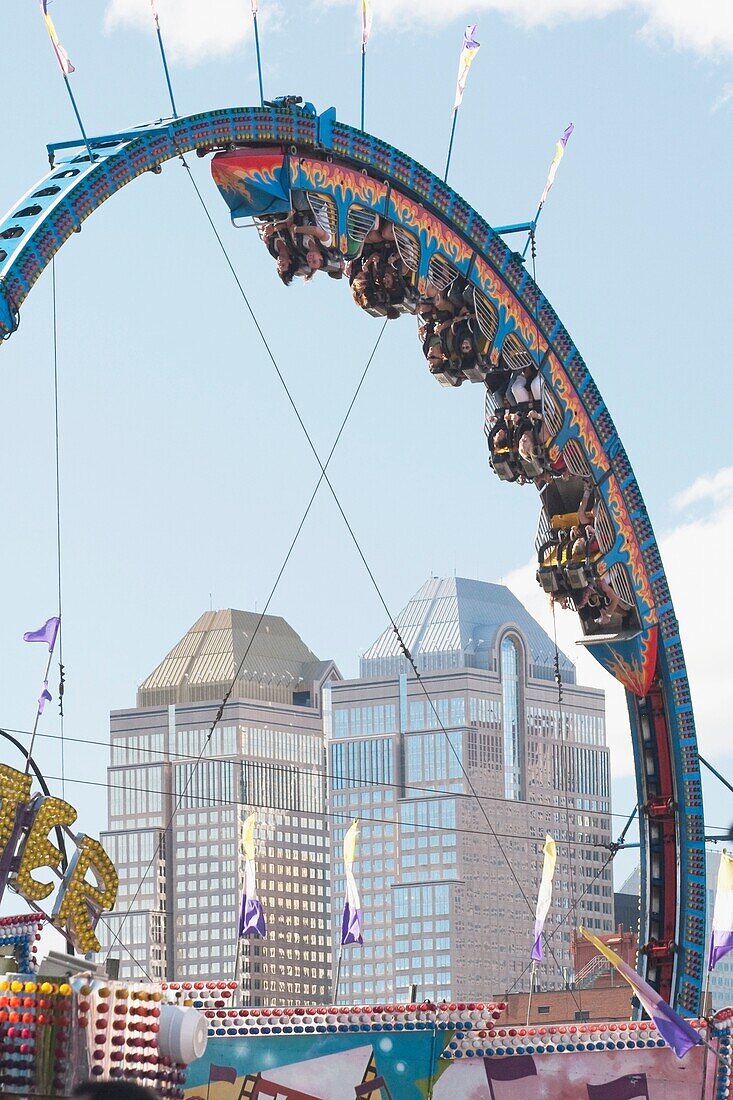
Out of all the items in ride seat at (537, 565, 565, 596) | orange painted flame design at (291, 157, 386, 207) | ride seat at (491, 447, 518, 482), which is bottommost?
ride seat at (537, 565, 565, 596)

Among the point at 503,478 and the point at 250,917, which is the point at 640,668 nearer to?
the point at 503,478

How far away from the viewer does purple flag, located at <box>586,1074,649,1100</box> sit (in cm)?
2969

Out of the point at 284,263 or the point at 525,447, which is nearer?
the point at 284,263

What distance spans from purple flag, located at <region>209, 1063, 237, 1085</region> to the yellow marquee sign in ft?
9.36

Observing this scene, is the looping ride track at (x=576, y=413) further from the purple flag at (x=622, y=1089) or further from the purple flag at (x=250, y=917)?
the purple flag at (x=250, y=917)

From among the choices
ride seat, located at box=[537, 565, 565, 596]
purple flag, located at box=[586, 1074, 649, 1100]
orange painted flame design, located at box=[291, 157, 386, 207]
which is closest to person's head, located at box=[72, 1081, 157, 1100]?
orange painted flame design, located at box=[291, 157, 386, 207]

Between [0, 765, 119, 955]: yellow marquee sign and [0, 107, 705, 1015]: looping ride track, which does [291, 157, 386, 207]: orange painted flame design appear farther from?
[0, 765, 119, 955]: yellow marquee sign

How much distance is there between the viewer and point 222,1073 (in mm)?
28188

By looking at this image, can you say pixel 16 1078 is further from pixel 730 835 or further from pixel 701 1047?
pixel 730 835

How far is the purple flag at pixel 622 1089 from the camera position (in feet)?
97.4

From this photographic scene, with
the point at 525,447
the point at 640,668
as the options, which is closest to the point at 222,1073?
the point at 640,668

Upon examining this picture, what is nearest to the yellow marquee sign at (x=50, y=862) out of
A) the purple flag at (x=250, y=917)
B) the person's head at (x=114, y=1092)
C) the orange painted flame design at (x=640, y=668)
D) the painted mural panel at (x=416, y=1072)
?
the painted mural panel at (x=416, y=1072)

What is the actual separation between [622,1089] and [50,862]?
7.75 meters

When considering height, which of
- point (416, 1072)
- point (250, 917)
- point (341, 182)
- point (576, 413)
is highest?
point (341, 182)
